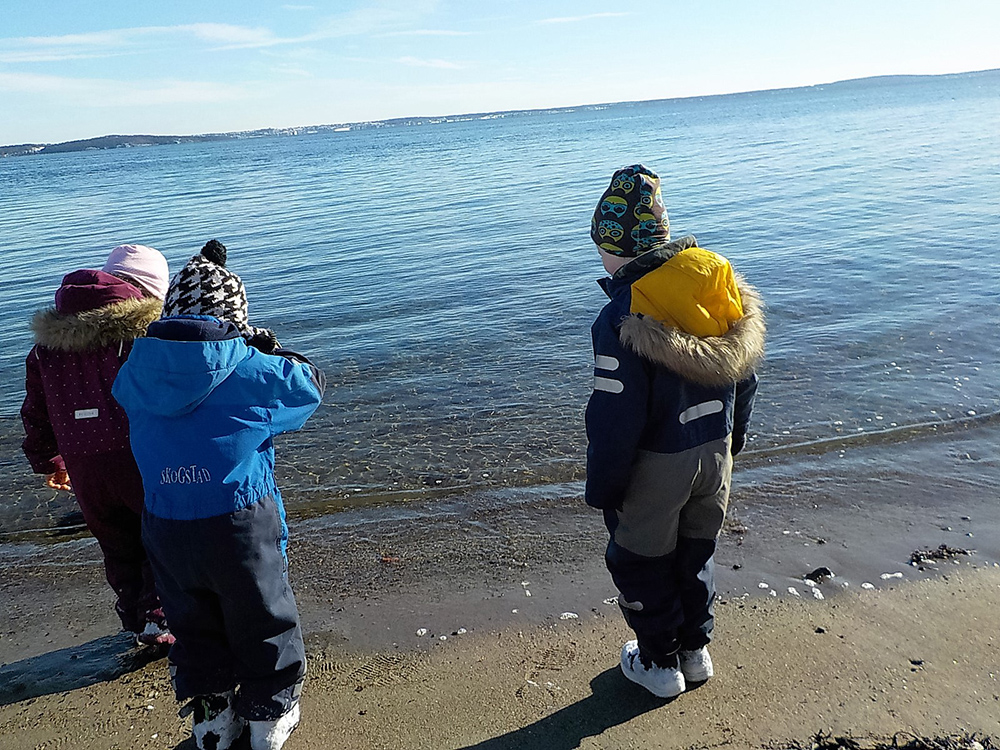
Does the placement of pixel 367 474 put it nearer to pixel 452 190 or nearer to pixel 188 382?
pixel 188 382

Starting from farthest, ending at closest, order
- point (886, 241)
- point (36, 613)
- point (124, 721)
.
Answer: point (886, 241) < point (36, 613) < point (124, 721)

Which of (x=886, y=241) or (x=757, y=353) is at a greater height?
(x=757, y=353)

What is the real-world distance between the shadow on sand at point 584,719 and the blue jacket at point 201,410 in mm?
1546

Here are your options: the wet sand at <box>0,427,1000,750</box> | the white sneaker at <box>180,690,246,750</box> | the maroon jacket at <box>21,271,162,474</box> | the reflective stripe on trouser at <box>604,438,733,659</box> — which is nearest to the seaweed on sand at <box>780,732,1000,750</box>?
the wet sand at <box>0,427,1000,750</box>

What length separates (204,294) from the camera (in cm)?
294

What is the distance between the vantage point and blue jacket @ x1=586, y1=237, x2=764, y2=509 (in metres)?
2.90

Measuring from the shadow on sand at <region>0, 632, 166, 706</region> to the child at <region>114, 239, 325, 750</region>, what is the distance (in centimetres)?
111

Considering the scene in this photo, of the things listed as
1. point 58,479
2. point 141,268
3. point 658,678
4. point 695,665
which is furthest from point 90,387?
point 695,665

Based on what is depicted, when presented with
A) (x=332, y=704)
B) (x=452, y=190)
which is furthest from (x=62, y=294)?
(x=452, y=190)

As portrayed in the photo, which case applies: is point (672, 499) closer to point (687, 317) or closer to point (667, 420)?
point (667, 420)

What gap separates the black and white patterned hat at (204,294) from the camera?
293 centimetres

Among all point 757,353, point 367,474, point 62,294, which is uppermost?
point 62,294

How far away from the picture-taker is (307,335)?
40.1 feet

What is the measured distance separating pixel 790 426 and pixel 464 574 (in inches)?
152
